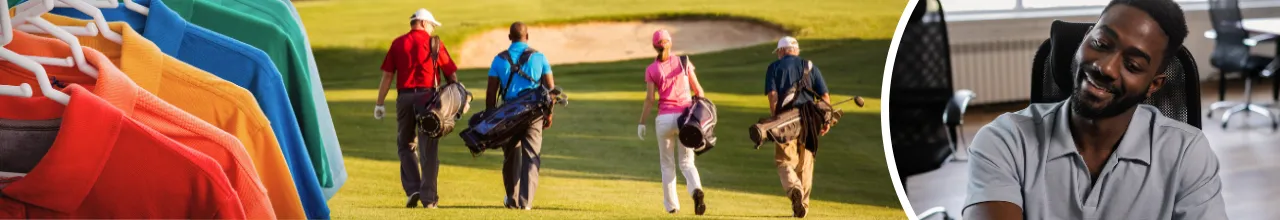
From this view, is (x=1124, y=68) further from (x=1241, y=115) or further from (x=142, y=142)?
(x=142, y=142)

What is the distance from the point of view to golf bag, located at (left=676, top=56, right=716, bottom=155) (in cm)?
445

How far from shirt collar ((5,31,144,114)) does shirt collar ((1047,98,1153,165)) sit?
1.64m

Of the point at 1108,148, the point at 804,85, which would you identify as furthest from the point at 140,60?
the point at 804,85

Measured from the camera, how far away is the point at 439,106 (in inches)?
178

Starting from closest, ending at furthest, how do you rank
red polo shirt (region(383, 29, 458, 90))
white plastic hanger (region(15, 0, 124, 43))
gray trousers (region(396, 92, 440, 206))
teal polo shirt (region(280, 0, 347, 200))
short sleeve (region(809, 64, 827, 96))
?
white plastic hanger (region(15, 0, 124, 43)) < teal polo shirt (region(280, 0, 347, 200)) < short sleeve (region(809, 64, 827, 96)) < red polo shirt (region(383, 29, 458, 90)) < gray trousers (region(396, 92, 440, 206))

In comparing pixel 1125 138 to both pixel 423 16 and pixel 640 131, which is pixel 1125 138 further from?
pixel 423 16

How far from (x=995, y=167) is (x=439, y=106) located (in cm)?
233

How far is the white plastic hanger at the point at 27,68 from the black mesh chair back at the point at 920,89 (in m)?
1.75

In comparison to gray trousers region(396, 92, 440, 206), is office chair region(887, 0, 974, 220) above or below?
above

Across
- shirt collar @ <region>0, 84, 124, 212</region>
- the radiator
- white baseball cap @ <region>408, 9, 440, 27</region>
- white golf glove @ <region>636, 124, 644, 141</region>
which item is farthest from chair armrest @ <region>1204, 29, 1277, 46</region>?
white baseball cap @ <region>408, 9, 440, 27</region>

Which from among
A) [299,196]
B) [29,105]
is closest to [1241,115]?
[299,196]

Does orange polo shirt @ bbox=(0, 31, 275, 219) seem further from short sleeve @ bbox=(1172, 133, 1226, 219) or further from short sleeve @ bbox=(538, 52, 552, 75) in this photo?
short sleeve @ bbox=(538, 52, 552, 75)

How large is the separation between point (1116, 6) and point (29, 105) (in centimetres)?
188

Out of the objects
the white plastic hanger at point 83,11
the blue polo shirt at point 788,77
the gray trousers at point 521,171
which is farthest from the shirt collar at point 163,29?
the blue polo shirt at point 788,77
